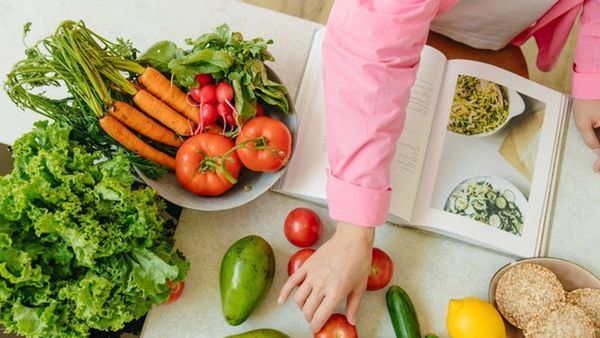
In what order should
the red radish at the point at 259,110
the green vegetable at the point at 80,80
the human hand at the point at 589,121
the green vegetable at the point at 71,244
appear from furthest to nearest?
1. the human hand at the point at 589,121
2. the red radish at the point at 259,110
3. the green vegetable at the point at 80,80
4. the green vegetable at the point at 71,244

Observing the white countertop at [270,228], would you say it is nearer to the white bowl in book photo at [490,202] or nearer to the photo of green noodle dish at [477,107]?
the white bowl in book photo at [490,202]

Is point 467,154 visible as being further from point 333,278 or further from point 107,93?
point 107,93

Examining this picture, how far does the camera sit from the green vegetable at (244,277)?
81 centimetres

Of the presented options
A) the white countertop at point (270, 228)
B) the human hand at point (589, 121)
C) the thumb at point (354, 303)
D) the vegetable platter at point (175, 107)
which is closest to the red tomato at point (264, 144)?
the vegetable platter at point (175, 107)

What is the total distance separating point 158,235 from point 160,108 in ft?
0.66

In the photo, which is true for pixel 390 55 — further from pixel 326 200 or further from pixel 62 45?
pixel 62 45

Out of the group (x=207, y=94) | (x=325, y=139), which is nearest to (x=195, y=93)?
(x=207, y=94)

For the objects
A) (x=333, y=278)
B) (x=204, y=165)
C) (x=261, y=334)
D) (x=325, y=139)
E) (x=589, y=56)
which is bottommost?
(x=261, y=334)

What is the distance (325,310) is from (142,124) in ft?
1.26

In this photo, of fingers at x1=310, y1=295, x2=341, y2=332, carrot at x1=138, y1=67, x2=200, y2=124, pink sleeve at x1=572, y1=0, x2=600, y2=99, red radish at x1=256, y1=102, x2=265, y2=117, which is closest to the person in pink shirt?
fingers at x1=310, y1=295, x2=341, y2=332

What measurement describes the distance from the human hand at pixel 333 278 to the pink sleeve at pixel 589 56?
519mm

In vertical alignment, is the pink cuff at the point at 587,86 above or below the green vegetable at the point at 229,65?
above

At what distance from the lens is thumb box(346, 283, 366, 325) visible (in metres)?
0.84

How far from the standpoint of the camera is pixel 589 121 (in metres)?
1.04
